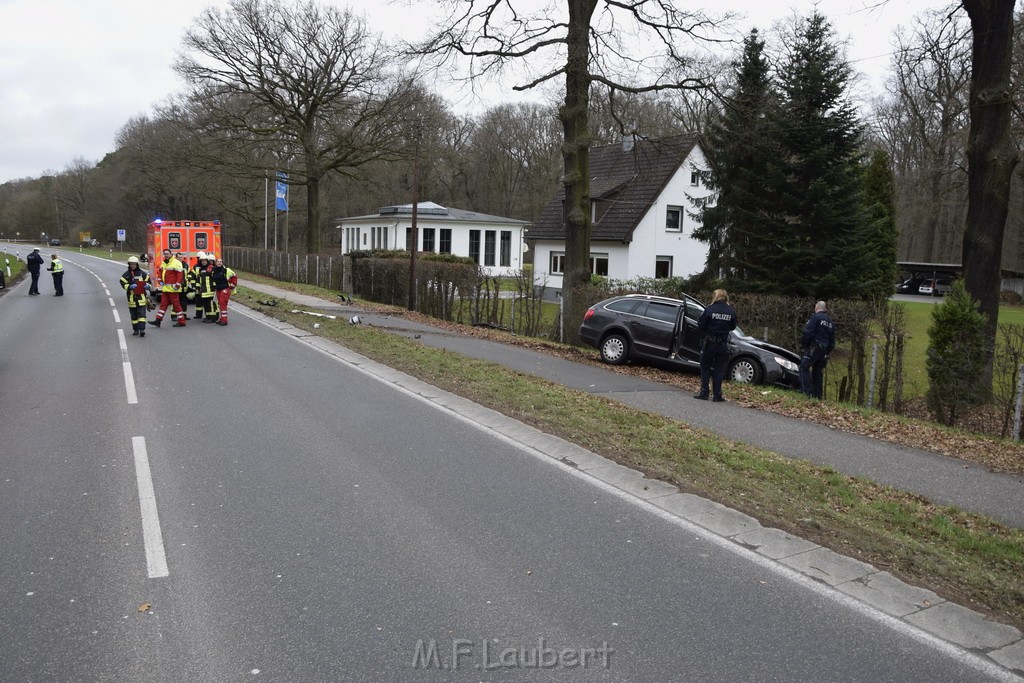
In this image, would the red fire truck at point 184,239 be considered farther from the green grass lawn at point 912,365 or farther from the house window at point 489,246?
the house window at point 489,246

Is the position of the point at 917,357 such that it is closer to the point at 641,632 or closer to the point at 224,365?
the point at 224,365

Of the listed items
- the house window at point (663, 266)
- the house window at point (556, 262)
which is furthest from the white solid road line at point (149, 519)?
the house window at point (556, 262)

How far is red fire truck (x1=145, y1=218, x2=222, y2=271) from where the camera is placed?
84.6 feet

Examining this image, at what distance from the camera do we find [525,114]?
240 feet

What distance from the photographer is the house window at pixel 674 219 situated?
41.3m

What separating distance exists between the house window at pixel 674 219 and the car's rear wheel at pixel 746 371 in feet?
89.8

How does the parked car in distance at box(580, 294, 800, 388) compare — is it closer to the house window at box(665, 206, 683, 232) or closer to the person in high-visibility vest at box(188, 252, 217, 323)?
the person in high-visibility vest at box(188, 252, 217, 323)

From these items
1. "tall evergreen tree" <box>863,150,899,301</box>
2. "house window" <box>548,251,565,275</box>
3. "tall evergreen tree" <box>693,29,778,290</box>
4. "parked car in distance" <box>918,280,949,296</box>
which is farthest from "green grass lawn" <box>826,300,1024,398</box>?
"parked car in distance" <box>918,280,949,296</box>

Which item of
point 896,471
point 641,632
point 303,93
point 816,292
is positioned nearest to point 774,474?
point 896,471

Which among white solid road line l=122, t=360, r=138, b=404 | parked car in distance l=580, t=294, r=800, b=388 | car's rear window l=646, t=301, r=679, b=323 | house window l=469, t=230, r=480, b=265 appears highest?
house window l=469, t=230, r=480, b=265

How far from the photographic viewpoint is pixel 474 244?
52.4 meters

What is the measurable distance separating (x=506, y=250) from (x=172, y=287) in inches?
1470

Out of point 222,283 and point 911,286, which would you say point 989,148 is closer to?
point 222,283

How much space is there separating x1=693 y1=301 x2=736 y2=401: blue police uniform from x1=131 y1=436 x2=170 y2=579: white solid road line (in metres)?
7.76
